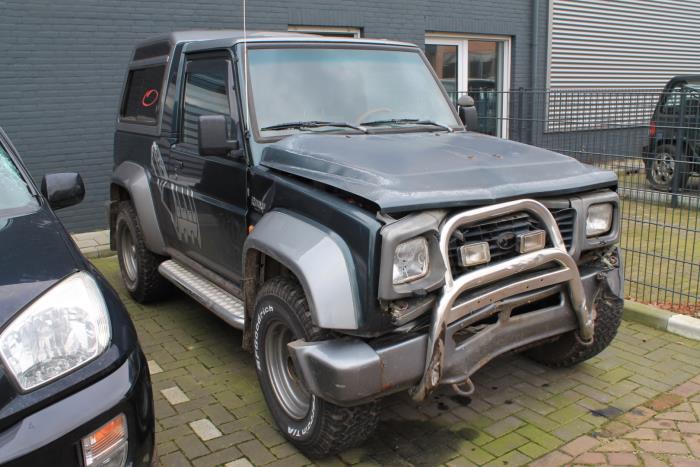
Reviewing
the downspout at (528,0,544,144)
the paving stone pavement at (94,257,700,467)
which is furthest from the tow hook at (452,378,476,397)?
the downspout at (528,0,544,144)

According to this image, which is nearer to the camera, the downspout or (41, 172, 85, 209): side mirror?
(41, 172, 85, 209): side mirror

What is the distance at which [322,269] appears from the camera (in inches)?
117

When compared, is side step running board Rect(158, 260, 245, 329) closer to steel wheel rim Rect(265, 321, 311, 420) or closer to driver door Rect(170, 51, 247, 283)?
driver door Rect(170, 51, 247, 283)

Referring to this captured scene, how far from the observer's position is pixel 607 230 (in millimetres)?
3660

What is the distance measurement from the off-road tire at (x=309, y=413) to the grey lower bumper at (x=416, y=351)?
0.14m

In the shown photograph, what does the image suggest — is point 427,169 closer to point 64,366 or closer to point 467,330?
point 467,330

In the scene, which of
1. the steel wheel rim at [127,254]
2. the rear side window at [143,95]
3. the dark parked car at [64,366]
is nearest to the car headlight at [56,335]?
the dark parked car at [64,366]

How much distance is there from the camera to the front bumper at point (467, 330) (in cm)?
290

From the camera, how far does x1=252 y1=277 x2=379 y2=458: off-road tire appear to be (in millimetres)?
3139

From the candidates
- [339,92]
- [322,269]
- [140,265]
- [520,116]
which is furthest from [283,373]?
[520,116]

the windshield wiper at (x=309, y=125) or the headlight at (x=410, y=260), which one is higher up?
the windshield wiper at (x=309, y=125)

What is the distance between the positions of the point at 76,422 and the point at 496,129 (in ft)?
20.3

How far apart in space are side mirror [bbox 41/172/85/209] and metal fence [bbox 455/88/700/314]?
13.2 feet

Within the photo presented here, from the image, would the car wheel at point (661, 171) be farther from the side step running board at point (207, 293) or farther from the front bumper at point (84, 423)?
the front bumper at point (84, 423)
